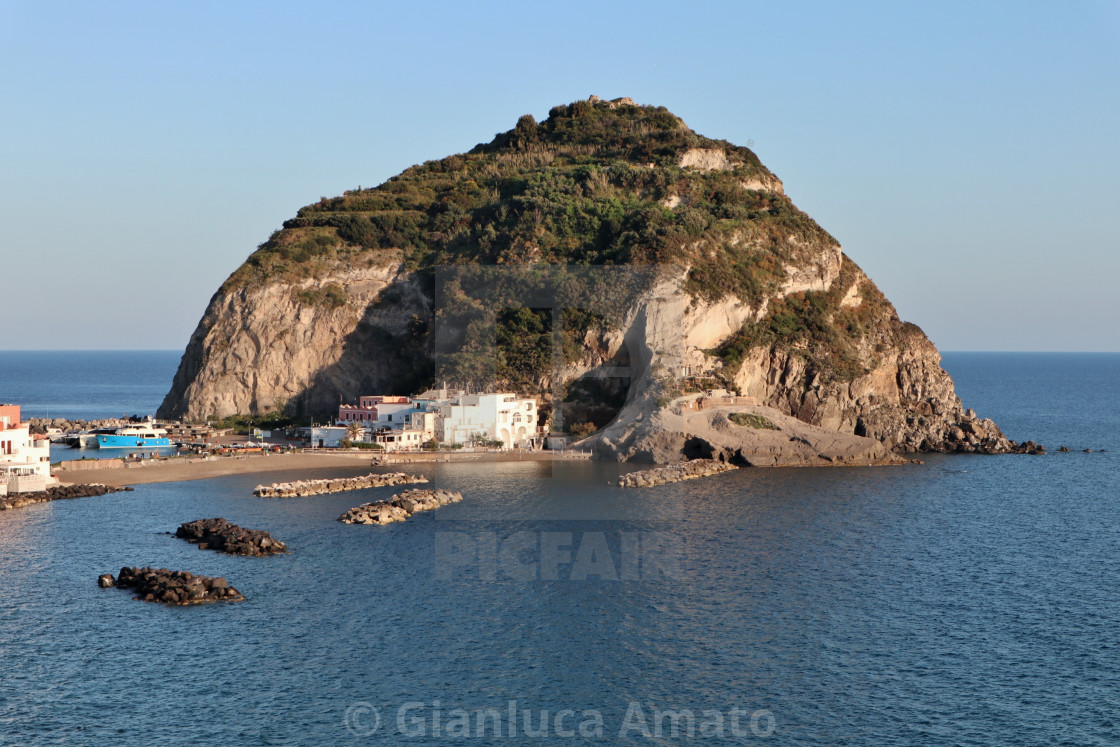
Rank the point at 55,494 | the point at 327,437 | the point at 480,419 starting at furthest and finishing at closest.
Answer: the point at 327,437
the point at 480,419
the point at 55,494

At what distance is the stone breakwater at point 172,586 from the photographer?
116ft

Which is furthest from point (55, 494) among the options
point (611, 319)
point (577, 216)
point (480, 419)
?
point (577, 216)

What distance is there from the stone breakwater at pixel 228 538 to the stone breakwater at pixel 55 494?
444 inches

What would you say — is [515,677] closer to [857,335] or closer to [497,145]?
[857,335]

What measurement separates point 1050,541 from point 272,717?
35.1 meters

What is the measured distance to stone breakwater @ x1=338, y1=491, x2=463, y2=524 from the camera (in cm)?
4791

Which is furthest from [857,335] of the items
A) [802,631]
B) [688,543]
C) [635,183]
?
[802,631]

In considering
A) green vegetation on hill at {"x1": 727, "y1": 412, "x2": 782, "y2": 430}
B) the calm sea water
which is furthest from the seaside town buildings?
the calm sea water

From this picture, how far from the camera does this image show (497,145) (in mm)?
119500

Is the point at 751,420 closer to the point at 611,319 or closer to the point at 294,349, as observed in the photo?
the point at 611,319

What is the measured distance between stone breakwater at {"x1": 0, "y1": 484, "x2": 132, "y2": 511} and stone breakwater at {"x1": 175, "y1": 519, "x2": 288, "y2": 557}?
11.3 m

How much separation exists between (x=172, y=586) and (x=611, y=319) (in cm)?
4615

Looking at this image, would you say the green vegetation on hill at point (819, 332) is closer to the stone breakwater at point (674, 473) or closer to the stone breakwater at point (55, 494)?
the stone breakwater at point (674, 473)

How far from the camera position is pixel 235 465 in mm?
65062
